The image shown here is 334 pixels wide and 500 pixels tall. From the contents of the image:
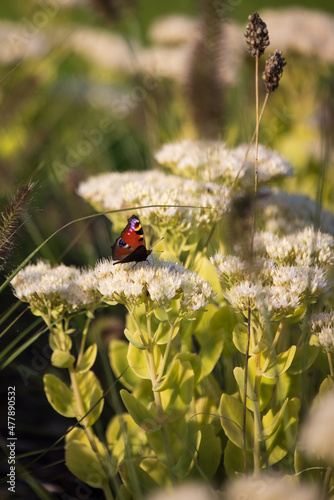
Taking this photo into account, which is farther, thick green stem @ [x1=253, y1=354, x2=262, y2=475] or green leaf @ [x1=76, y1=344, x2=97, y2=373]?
green leaf @ [x1=76, y1=344, x2=97, y2=373]

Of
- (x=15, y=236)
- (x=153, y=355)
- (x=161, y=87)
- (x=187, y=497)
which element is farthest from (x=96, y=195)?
(x=161, y=87)

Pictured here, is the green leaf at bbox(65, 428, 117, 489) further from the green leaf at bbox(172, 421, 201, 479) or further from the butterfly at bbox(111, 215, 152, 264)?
the butterfly at bbox(111, 215, 152, 264)

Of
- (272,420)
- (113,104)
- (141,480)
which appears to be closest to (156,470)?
(141,480)

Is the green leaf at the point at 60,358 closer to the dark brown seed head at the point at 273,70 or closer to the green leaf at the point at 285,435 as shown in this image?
the green leaf at the point at 285,435

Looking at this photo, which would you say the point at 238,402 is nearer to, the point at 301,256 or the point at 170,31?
the point at 301,256

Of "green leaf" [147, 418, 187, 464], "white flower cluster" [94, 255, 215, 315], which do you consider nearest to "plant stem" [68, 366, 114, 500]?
"green leaf" [147, 418, 187, 464]

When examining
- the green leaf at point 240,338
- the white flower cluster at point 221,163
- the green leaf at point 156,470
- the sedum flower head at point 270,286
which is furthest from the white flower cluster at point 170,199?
the green leaf at point 156,470
